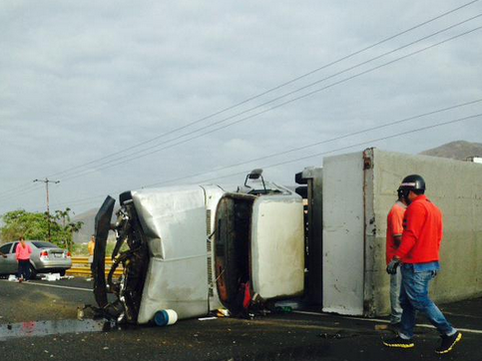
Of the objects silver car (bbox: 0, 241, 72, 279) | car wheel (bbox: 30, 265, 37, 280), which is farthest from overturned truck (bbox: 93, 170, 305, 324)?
car wheel (bbox: 30, 265, 37, 280)

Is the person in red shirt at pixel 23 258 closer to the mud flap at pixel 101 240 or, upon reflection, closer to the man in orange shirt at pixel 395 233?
the mud flap at pixel 101 240

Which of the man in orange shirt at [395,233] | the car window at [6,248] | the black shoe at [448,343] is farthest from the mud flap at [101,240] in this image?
the car window at [6,248]

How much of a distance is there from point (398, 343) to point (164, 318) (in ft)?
10.6

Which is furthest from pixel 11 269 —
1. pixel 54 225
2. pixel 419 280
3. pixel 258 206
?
pixel 54 225

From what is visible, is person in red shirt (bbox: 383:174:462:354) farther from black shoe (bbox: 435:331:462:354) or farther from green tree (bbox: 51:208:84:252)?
→ green tree (bbox: 51:208:84:252)

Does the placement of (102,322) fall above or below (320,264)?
below

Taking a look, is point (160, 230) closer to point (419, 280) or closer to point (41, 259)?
point (419, 280)

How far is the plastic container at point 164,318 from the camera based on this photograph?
7680 millimetres

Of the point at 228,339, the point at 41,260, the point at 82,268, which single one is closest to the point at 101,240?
the point at 228,339

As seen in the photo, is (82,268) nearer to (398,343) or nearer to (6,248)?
(6,248)

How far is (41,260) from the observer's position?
18938mm

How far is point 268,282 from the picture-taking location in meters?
8.55

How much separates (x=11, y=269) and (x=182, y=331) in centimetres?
1488

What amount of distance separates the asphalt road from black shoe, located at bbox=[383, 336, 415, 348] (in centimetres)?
9
